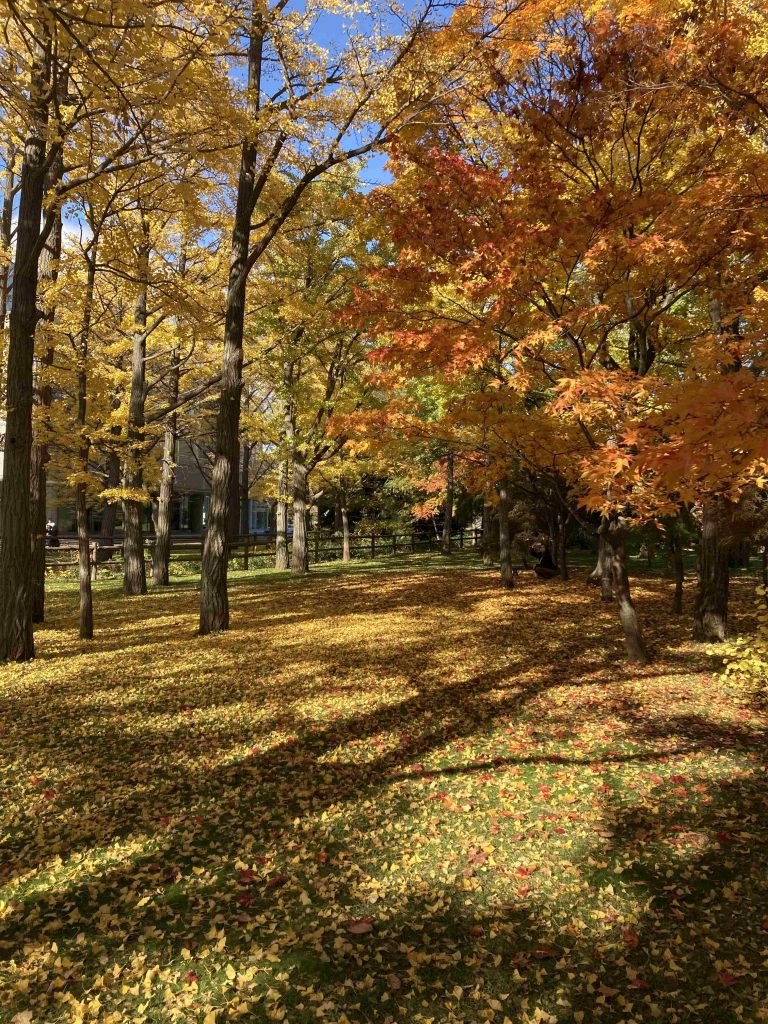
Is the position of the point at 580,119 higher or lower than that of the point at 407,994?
higher

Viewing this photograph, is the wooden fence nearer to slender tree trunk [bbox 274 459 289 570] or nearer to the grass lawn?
slender tree trunk [bbox 274 459 289 570]

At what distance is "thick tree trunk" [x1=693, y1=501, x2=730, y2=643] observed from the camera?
9.00 m

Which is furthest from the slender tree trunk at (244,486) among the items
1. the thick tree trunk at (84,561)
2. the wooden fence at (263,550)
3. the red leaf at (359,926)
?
the red leaf at (359,926)

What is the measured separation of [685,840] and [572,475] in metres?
5.54

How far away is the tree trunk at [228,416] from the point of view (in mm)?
10688

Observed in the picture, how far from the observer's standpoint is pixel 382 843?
13.7 ft

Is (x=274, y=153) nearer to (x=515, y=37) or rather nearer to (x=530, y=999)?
(x=515, y=37)

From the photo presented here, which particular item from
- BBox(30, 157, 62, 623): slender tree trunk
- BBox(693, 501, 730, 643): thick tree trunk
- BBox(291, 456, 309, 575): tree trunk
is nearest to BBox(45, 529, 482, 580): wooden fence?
BBox(291, 456, 309, 575): tree trunk

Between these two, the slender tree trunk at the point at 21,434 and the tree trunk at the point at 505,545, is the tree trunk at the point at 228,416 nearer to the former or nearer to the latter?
the slender tree trunk at the point at 21,434

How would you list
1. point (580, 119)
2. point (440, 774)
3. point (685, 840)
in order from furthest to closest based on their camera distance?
1. point (580, 119)
2. point (440, 774)
3. point (685, 840)

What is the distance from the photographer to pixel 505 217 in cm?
715

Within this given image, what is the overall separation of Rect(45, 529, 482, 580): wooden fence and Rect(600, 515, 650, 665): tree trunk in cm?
1695

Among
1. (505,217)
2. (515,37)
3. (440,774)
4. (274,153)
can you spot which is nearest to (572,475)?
(505,217)

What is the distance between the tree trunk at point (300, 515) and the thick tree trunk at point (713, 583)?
13.3 meters
